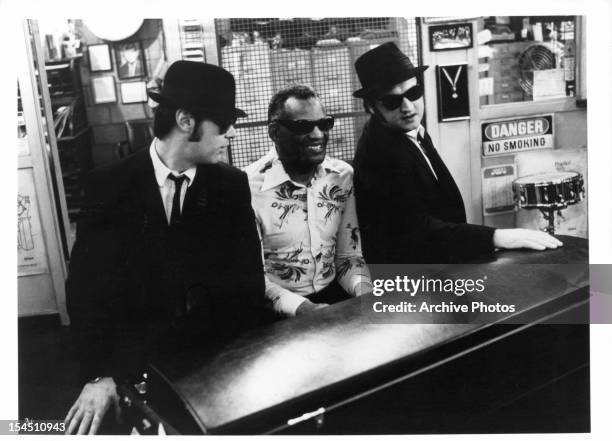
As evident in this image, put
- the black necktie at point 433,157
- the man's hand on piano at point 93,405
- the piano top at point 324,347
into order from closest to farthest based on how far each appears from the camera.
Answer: the piano top at point 324,347
the man's hand on piano at point 93,405
the black necktie at point 433,157

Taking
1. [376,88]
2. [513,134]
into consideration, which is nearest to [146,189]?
[376,88]

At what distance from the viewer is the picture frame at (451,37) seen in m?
1.43

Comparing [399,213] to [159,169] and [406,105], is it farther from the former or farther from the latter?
[159,169]

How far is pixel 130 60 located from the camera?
53.4 inches

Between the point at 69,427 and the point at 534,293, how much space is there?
3.96 feet

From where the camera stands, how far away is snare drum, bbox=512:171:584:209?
1.48 metres

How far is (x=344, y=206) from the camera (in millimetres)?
1429

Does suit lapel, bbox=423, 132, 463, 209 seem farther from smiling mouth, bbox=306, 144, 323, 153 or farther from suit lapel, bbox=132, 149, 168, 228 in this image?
suit lapel, bbox=132, 149, 168, 228

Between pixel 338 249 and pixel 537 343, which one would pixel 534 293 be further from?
pixel 338 249

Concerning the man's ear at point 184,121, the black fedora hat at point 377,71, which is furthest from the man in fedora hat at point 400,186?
the man's ear at point 184,121

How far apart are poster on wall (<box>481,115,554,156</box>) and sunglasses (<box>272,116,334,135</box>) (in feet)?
1.55

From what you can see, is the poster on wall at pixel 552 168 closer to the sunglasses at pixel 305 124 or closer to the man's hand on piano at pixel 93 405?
the sunglasses at pixel 305 124

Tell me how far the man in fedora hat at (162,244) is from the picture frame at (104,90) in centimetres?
14

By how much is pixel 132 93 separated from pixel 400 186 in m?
0.77
